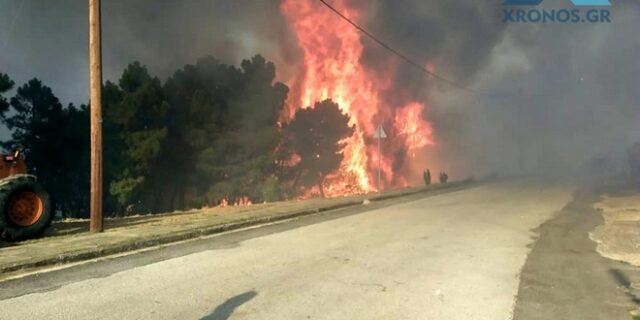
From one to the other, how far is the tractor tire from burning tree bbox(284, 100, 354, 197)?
35.3 meters

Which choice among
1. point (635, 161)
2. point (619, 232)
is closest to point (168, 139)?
point (619, 232)

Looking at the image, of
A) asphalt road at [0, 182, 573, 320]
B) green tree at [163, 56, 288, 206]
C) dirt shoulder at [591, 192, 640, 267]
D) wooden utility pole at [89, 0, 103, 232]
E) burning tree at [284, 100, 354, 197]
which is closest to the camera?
asphalt road at [0, 182, 573, 320]

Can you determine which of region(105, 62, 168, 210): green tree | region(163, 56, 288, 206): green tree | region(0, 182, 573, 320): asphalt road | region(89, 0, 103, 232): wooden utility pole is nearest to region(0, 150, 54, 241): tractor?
region(89, 0, 103, 232): wooden utility pole

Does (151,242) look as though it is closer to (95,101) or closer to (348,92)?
(95,101)

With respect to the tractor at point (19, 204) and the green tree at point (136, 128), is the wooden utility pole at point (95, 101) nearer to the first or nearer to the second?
the tractor at point (19, 204)

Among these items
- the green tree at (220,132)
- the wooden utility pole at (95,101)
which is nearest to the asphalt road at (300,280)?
the wooden utility pole at (95,101)

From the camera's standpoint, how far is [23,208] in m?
9.88

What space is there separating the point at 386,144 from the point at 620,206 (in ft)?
149

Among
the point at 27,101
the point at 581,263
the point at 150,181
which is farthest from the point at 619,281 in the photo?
the point at 27,101

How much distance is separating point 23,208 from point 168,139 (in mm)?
28763

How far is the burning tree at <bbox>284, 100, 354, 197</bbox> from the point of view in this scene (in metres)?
46.4

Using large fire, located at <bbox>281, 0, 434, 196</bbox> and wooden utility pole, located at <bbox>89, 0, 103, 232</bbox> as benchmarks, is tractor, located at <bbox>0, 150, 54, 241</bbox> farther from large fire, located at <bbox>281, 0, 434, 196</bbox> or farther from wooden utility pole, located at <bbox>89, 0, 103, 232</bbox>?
large fire, located at <bbox>281, 0, 434, 196</bbox>

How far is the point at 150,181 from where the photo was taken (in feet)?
121

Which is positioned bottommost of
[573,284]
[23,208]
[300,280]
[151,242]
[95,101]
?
[573,284]
